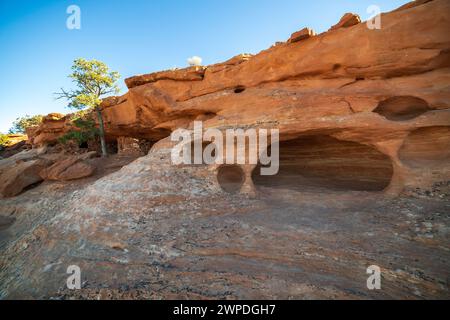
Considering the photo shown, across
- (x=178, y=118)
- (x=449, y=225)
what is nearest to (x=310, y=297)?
(x=449, y=225)

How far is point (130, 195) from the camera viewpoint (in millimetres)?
5895

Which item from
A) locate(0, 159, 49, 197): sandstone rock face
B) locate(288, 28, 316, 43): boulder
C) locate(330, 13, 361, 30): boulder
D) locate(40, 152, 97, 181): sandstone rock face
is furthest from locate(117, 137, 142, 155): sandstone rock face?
locate(330, 13, 361, 30): boulder

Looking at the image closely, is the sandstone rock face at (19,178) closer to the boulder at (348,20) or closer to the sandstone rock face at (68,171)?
the sandstone rock face at (68,171)

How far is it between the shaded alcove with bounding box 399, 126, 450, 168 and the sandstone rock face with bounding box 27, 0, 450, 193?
54 mm

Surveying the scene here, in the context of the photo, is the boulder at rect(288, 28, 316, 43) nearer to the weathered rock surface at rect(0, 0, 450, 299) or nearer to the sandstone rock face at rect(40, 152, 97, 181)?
the weathered rock surface at rect(0, 0, 450, 299)

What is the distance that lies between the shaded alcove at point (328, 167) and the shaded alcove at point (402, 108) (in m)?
1.47

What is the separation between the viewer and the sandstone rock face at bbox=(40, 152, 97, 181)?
9.98 m

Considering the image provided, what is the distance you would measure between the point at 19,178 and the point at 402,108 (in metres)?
15.5

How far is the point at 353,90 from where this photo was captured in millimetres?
6352

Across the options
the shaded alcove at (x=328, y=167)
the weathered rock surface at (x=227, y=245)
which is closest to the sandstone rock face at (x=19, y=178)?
the weathered rock surface at (x=227, y=245)

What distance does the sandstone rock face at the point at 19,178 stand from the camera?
9836 mm

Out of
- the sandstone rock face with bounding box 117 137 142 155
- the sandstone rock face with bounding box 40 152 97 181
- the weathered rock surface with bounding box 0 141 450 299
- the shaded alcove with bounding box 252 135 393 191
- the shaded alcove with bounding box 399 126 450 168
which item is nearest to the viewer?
the weathered rock surface with bounding box 0 141 450 299

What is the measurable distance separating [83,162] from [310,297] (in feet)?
37.1

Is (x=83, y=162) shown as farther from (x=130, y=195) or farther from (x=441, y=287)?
(x=441, y=287)
